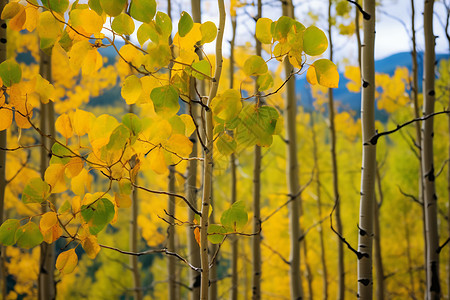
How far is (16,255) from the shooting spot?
5.28 m

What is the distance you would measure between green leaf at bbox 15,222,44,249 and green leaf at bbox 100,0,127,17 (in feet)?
1.10

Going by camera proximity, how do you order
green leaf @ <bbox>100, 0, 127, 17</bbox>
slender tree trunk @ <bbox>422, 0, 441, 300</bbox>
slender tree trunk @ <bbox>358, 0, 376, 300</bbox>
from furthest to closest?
1. slender tree trunk @ <bbox>422, 0, 441, 300</bbox>
2. slender tree trunk @ <bbox>358, 0, 376, 300</bbox>
3. green leaf @ <bbox>100, 0, 127, 17</bbox>

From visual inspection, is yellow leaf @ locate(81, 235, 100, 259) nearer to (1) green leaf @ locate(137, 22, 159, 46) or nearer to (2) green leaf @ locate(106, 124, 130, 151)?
(2) green leaf @ locate(106, 124, 130, 151)

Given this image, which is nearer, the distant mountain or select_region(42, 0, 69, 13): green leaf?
select_region(42, 0, 69, 13): green leaf

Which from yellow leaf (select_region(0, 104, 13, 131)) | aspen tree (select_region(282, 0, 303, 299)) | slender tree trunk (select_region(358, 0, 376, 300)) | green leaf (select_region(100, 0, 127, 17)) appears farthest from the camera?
aspen tree (select_region(282, 0, 303, 299))

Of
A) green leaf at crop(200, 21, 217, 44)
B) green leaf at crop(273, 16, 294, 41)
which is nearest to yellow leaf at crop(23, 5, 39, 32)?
green leaf at crop(200, 21, 217, 44)

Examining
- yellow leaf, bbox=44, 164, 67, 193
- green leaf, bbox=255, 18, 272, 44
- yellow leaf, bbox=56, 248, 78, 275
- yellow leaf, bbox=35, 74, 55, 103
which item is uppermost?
green leaf, bbox=255, 18, 272, 44

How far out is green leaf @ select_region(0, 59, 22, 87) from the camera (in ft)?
1.75

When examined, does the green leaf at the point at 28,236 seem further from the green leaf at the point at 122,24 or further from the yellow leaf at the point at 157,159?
the green leaf at the point at 122,24

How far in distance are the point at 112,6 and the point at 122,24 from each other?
0.17 feet

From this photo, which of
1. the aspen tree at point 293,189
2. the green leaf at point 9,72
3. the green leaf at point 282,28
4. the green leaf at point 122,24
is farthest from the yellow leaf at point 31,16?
the aspen tree at point 293,189

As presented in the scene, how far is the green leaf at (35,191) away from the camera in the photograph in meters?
0.52

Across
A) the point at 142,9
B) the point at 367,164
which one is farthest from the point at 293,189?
the point at 142,9

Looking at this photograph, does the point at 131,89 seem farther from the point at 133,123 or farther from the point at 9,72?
the point at 9,72
